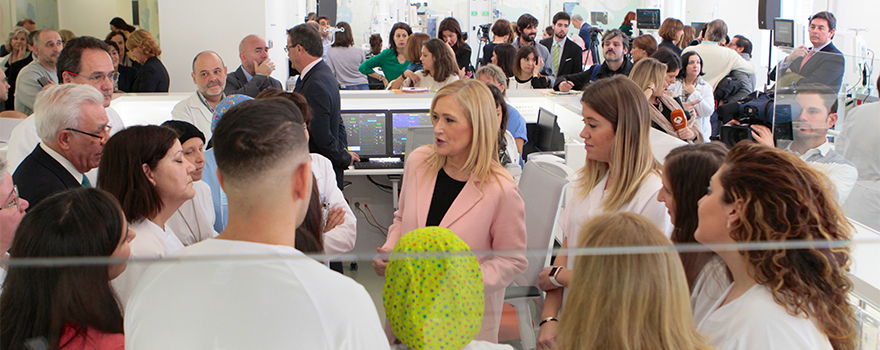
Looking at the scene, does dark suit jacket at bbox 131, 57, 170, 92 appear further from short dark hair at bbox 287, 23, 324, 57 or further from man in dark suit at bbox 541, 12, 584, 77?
man in dark suit at bbox 541, 12, 584, 77

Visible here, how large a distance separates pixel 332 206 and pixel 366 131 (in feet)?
7.28

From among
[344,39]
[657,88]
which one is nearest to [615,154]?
[657,88]

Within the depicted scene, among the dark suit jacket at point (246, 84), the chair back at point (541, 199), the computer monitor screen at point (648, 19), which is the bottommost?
the chair back at point (541, 199)

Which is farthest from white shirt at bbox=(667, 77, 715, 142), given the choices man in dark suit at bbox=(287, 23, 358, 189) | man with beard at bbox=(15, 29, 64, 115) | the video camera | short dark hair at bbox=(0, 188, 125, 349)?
man with beard at bbox=(15, 29, 64, 115)

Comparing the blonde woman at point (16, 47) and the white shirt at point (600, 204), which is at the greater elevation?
the blonde woman at point (16, 47)

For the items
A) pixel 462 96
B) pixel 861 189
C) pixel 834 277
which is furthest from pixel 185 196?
pixel 861 189

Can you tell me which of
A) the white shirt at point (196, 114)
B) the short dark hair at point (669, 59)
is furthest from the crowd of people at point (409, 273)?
the short dark hair at point (669, 59)

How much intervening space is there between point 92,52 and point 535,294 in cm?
243

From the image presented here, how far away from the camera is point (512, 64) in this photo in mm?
5961

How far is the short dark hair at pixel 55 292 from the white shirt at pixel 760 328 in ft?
2.91

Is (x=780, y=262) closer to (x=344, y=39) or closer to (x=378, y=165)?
(x=378, y=165)

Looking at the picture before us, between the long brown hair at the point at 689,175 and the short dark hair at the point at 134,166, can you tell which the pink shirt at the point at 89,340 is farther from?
the long brown hair at the point at 689,175

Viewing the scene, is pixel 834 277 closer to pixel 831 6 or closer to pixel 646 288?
pixel 646 288

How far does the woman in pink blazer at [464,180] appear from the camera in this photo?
1.62m
